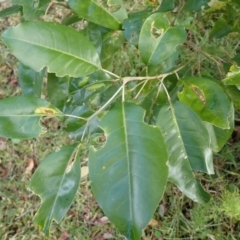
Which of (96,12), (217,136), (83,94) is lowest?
(217,136)

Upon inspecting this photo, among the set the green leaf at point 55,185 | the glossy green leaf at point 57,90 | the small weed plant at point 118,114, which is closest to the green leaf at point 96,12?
the small weed plant at point 118,114

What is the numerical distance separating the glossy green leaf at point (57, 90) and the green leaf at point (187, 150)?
14.6 inches

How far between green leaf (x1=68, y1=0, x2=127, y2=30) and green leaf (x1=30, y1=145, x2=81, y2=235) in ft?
1.18

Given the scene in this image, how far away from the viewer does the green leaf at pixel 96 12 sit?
1.06 metres

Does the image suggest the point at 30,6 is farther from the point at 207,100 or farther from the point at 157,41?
the point at 207,100

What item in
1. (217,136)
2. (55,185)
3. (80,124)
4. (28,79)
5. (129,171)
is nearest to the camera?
(129,171)

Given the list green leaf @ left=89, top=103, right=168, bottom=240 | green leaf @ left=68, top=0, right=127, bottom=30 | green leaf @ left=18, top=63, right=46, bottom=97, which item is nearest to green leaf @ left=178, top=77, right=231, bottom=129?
green leaf @ left=89, top=103, right=168, bottom=240

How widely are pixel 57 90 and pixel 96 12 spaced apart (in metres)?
0.29

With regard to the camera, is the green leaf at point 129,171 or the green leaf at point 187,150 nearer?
the green leaf at point 129,171

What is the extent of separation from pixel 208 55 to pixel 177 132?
409 millimetres

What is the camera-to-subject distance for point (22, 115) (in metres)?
0.99

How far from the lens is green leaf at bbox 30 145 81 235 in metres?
0.93

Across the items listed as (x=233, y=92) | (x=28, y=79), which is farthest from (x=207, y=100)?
(x=28, y=79)

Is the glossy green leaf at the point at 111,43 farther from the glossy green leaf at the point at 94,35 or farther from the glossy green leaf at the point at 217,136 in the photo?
the glossy green leaf at the point at 217,136
